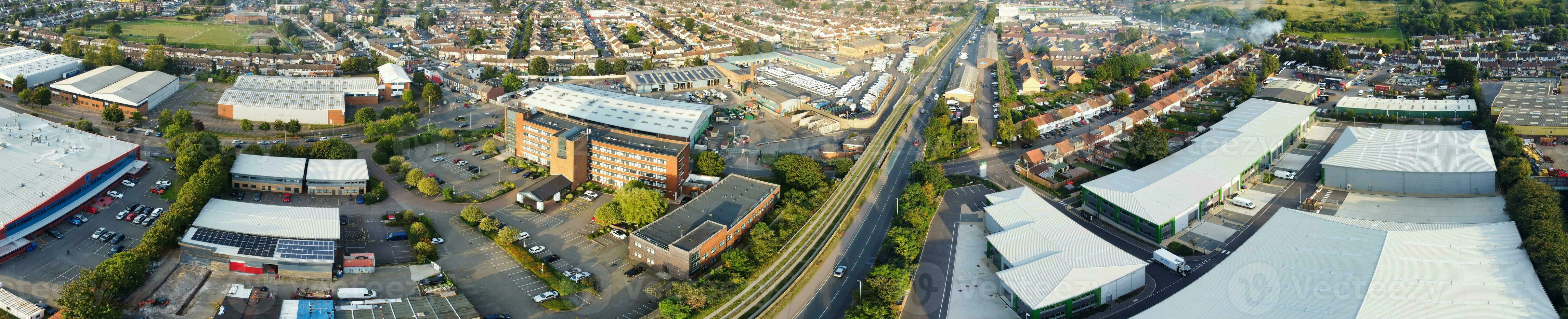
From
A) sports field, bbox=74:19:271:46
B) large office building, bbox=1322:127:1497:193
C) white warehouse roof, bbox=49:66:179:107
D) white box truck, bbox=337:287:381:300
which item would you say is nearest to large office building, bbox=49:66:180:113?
white warehouse roof, bbox=49:66:179:107

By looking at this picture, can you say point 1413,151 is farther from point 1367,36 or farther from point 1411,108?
point 1367,36

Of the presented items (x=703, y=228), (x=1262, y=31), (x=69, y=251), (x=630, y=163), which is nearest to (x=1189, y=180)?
(x=703, y=228)

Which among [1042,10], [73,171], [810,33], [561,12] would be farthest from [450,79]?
[1042,10]

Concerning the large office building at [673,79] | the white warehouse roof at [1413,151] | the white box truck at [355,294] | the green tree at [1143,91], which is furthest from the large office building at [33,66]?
the white warehouse roof at [1413,151]

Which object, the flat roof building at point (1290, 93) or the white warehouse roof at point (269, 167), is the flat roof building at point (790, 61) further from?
the white warehouse roof at point (269, 167)

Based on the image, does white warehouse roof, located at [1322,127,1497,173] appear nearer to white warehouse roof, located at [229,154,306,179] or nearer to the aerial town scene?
the aerial town scene

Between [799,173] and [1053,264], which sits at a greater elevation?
[799,173]

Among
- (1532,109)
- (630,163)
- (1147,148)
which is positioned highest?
(1532,109)
